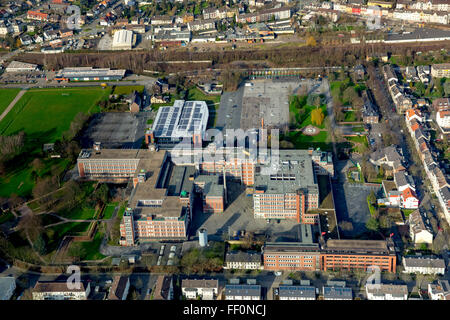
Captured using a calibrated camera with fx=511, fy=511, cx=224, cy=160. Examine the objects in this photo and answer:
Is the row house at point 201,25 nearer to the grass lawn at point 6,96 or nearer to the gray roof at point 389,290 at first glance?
the grass lawn at point 6,96

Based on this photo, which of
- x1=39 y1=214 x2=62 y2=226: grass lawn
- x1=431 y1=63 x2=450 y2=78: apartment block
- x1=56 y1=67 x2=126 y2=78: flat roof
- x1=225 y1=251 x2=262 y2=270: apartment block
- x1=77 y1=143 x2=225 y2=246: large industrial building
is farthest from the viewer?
x1=56 y1=67 x2=126 y2=78: flat roof

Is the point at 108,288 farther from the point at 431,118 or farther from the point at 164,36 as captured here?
the point at 164,36

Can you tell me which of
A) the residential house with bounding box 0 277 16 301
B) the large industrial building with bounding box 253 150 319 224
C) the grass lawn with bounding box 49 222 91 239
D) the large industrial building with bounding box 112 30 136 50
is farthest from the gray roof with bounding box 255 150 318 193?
the large industrial building with bounding box 112 30 136 50

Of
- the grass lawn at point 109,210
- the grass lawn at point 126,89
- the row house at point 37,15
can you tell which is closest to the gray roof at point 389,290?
the grass lawn at point 109,210

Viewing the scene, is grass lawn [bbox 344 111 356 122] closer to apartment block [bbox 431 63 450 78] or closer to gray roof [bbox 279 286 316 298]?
apartment block [bbox 431 63 450 78]

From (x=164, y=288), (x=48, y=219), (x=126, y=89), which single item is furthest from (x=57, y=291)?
(x=126, y=89)
